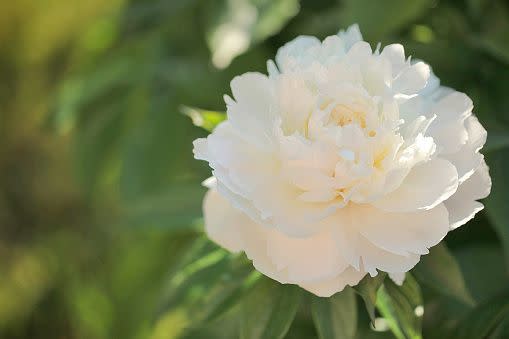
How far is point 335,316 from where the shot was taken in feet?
1.14

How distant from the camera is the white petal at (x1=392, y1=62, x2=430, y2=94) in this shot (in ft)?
1.05

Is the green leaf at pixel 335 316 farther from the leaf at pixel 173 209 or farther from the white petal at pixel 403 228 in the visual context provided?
the leaf at pixel 173 209

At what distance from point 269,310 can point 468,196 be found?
4.4 inches

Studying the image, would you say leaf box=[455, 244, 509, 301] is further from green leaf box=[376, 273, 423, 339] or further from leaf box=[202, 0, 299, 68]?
leaf box=[202, 0, 299, 68]

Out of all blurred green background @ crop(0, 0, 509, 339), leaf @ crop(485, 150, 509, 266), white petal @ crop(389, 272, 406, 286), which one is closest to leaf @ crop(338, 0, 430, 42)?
blurred green background @ crop(0, 0, 509, 339)

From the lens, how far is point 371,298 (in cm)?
32

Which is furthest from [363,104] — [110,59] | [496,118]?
[110,59]

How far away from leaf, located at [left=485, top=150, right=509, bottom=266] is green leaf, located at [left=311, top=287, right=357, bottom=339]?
11cm

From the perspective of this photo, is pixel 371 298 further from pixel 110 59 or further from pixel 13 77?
pixel 13 77

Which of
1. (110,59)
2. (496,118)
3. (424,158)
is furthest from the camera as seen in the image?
(110,59)

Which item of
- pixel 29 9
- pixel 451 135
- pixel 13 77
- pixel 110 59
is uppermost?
pixel 451 135

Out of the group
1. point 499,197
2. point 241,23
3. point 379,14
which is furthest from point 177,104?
point 499,197

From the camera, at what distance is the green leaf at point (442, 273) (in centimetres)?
35

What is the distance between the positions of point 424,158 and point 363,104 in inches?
1.5
